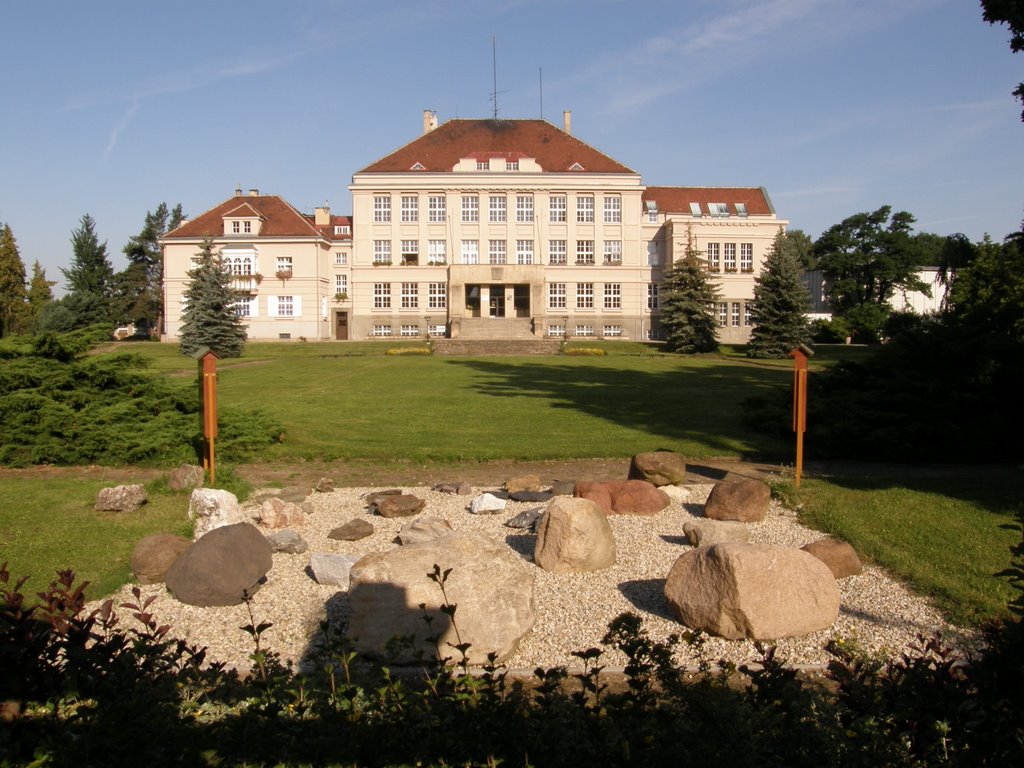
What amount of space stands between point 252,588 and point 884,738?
5.72m

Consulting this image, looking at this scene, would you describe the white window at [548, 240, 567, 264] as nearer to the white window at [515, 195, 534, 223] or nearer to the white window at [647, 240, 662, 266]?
the white window at [515, 195, 534, 223]

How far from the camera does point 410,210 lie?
6469 centimetres

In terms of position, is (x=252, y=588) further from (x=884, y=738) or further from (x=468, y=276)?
(x=468, y=276)

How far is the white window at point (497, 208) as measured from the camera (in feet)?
211

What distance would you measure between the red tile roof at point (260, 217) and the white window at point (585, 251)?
795 inches

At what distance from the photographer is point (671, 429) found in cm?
→ 1794

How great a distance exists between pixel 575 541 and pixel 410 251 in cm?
5857

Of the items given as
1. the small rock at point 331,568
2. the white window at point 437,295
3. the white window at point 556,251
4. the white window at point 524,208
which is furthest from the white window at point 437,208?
the small rock at point 331,568

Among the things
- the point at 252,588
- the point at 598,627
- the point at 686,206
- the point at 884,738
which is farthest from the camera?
the point at 686,206

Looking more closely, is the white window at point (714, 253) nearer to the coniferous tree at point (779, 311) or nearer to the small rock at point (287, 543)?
the coniferous tree at point (779, 311)

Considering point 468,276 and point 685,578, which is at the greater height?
point 468,276

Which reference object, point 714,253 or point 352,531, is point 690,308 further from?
point 352,531

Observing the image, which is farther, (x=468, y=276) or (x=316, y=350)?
(x=468, y=276)

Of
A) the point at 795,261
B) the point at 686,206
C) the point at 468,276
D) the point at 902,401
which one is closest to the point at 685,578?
the point at 902,401
